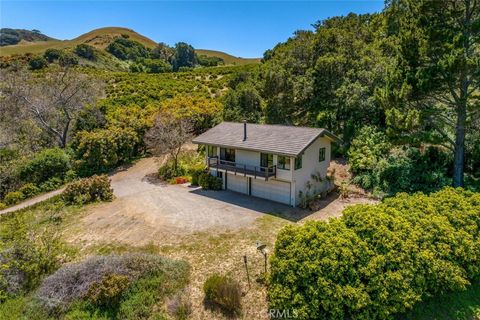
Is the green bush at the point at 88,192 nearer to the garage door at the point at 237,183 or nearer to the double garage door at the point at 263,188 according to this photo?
the garage door at the point at 237,183

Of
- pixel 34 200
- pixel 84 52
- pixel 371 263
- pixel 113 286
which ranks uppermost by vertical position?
pixel 84 52

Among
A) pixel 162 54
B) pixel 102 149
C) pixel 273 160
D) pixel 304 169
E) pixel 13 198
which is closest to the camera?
pixel 273 160

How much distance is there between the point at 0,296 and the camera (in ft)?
37.3

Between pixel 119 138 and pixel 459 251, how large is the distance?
27.9 meters

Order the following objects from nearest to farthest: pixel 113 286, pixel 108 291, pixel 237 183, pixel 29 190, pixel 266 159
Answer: pixel 108 291, pixel 113 286, pixel 266 159, pixel 237 183, pixel 29 190

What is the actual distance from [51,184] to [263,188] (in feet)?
63.2

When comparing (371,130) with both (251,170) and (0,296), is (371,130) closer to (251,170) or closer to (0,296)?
(251,170)

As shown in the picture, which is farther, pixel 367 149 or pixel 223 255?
pixel 367 149

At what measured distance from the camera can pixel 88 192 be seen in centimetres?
A: 2098

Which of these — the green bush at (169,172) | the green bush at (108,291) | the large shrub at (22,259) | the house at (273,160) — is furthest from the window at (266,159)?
the large shrub at (22,259)

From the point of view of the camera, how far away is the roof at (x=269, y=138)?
18.1 m

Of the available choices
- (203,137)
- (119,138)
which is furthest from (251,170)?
(119,138)

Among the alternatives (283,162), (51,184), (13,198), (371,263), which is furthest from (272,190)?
(13,198)

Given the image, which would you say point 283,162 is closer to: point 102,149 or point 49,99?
point 102,149
